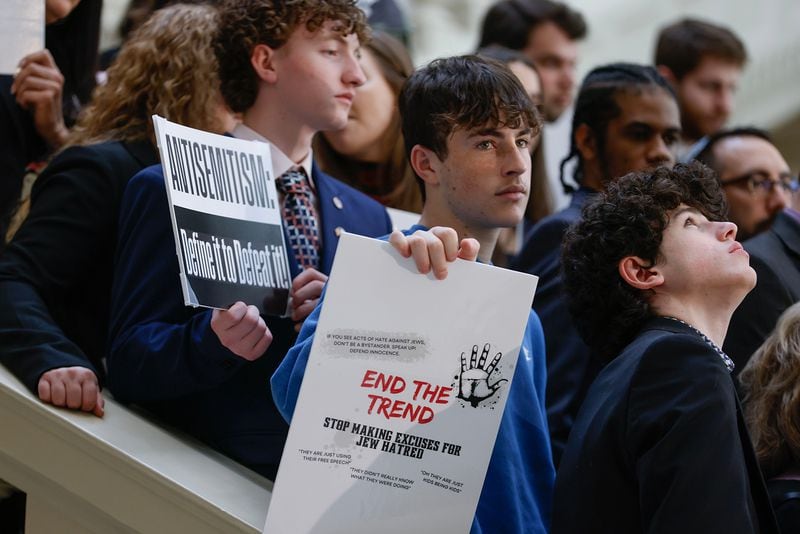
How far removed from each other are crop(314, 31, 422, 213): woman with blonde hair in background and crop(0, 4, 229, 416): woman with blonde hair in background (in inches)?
34.7

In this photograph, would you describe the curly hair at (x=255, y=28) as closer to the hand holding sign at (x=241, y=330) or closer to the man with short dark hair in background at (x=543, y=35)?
the hand holding sign at (x=241, y=330)

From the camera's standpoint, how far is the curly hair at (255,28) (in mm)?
3549

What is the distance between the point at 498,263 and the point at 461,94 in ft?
5.44

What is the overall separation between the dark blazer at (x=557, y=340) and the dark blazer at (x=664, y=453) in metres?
0.89

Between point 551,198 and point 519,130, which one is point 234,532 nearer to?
point 519,130

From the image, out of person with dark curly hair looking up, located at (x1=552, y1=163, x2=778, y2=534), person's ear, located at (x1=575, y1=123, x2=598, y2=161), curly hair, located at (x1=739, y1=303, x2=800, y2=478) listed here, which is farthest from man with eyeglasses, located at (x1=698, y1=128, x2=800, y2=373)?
person with dark curly hair looking up, located at (x1=552, y1=163, x2=778, y2=534)

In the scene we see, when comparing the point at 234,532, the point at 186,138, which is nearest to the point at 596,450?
the point at 234,532

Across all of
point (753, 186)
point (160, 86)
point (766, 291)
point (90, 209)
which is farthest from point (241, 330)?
point (753, 186)

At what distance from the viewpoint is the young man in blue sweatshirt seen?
2.95 metres

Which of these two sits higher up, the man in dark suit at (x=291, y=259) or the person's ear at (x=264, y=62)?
the person's ear at (x=264, y=62)

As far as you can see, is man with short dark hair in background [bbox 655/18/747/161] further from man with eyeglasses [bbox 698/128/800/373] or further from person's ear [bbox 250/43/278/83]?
person's ear [bbox 250/43/278/83]

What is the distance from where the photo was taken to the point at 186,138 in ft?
10.2

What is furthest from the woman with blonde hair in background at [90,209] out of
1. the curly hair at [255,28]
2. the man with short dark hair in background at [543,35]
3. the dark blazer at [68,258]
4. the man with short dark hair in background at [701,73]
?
the man with short dark hair in background at [701,73]

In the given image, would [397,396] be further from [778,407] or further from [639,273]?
[778,407]
